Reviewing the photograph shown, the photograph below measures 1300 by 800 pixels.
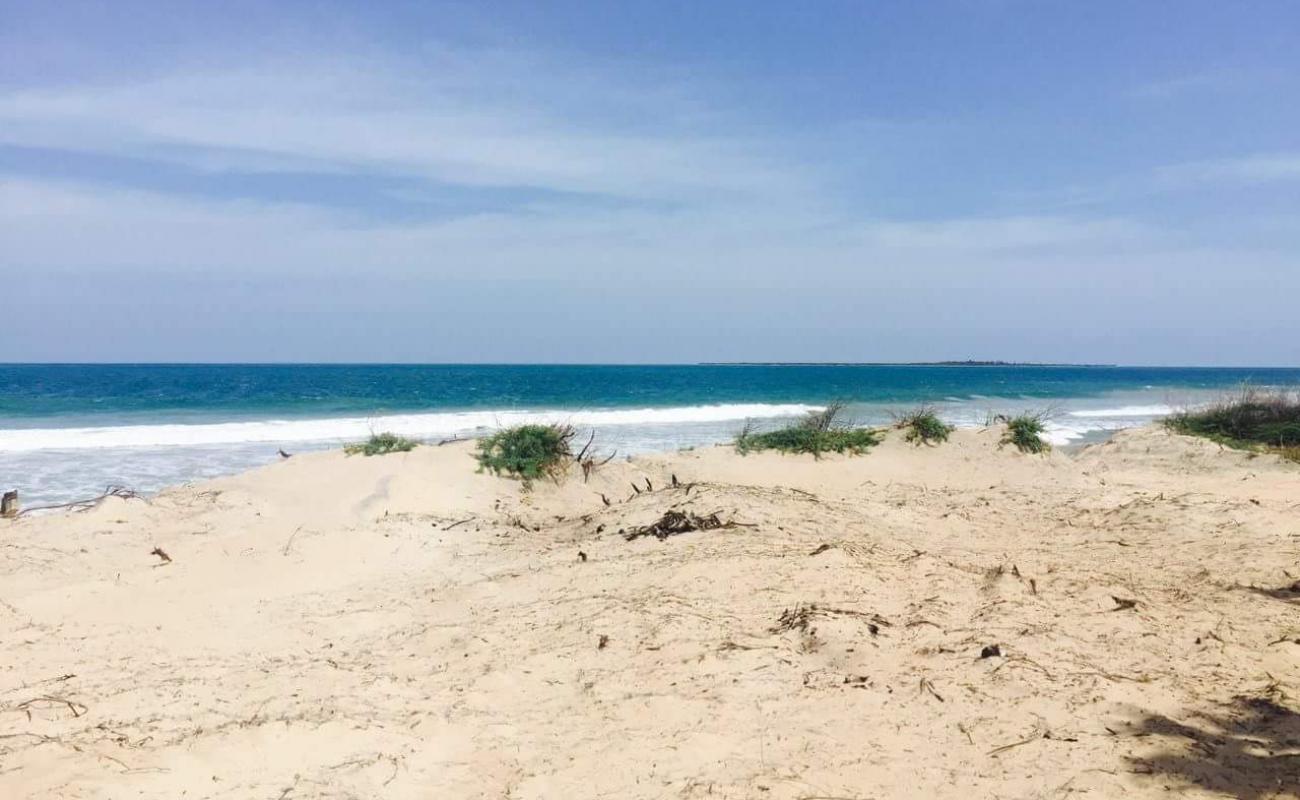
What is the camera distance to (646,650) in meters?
4.87

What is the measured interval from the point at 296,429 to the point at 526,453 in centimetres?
1493

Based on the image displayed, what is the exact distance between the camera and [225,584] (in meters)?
6.32

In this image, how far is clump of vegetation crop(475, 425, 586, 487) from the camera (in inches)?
394

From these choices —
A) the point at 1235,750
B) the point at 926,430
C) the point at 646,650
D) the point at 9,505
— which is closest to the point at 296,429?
the point at 9,505

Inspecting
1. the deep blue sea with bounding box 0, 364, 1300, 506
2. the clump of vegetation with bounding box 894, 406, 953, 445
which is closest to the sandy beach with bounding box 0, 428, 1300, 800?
the clump of vegetation with bounding box 894, 406, 953, 445

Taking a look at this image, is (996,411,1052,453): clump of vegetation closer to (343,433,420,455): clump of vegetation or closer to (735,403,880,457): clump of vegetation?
(735,403,880,457): clump of vegetation

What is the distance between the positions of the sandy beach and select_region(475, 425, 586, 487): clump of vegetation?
3.49 feet

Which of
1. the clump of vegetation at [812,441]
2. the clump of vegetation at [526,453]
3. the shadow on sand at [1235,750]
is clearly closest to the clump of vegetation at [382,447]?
the clump of vegetation at [526,453]

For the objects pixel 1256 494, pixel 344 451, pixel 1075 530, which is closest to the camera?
pixel 1075 530

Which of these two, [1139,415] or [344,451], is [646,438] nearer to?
[344,451]

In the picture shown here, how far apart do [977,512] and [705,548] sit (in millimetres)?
4037

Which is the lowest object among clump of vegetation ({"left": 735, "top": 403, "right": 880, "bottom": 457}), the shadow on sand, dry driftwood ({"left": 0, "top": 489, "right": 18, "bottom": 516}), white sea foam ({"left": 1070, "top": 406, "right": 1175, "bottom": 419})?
the shadow on sand

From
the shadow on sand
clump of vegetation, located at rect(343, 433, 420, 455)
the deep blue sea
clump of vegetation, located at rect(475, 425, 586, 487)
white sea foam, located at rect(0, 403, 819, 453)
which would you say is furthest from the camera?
white sea foam, located at rect(0, 403, 819, 453)

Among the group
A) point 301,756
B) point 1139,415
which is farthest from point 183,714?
point 1139,415
